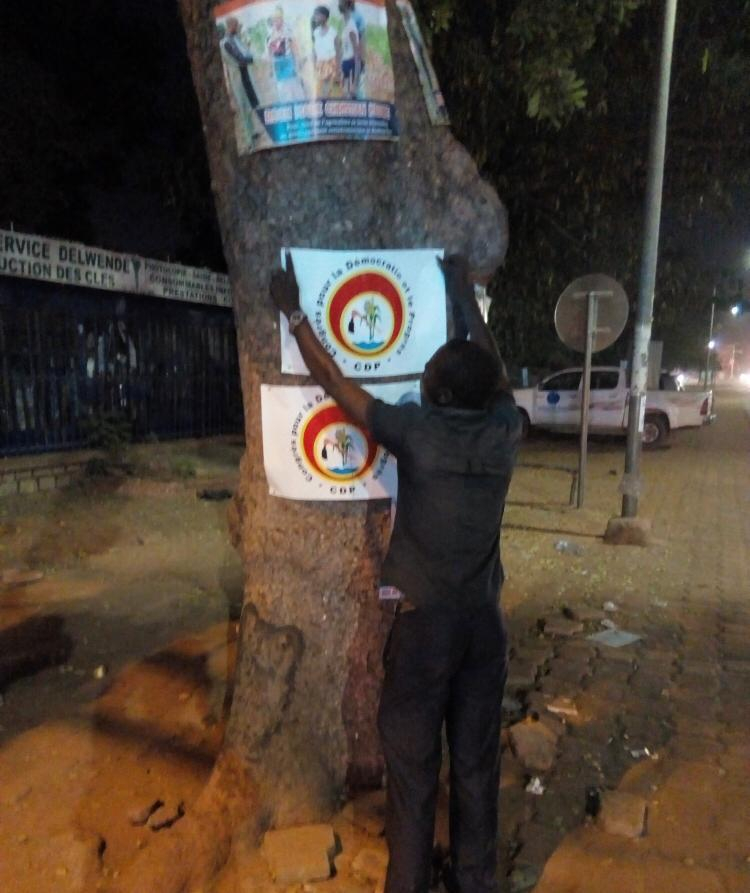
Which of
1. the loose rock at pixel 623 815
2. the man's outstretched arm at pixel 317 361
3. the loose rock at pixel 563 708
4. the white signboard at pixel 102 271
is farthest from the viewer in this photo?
the white signboard at pixel 102 271

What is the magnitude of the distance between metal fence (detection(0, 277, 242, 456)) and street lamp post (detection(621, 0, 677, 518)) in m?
6.26

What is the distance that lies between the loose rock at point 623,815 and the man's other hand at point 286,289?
226 cm

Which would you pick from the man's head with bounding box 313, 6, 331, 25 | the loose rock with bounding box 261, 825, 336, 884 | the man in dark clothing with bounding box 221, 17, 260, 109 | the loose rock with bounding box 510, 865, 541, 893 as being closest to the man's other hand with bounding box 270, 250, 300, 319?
the man in dark clothing with bounding box 221, 17, 260, 109

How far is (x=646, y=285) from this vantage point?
7.66 meters

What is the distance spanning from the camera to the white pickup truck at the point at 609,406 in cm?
1609

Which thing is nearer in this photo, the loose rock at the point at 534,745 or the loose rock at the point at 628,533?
the loose rock at the point at 534,745

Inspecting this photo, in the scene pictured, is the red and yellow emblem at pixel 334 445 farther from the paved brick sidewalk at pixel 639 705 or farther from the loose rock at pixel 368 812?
the paved brick sidewalk at pixel 639 705

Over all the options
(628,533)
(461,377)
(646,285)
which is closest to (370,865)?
(461,377)

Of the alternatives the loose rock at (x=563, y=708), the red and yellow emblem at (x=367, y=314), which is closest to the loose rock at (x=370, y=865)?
the loose rock at (x=563, y=708)

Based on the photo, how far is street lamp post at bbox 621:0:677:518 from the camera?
24.6 feet

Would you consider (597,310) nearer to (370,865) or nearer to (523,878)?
(523,878)

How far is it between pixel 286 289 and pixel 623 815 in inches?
93.1

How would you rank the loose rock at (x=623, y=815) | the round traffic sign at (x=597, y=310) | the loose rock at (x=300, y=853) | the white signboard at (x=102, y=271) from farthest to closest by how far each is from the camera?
the white signboard at (x=102, y=271) → the round traffic sign at (x=597, y=310) → the loose rock at (x=623, y=815) → the loose rock at (x=300, y=853)

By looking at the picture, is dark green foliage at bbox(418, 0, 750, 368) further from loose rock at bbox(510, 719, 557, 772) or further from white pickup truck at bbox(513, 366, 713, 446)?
loose rock at bbox(510, 719, 557, 772)
